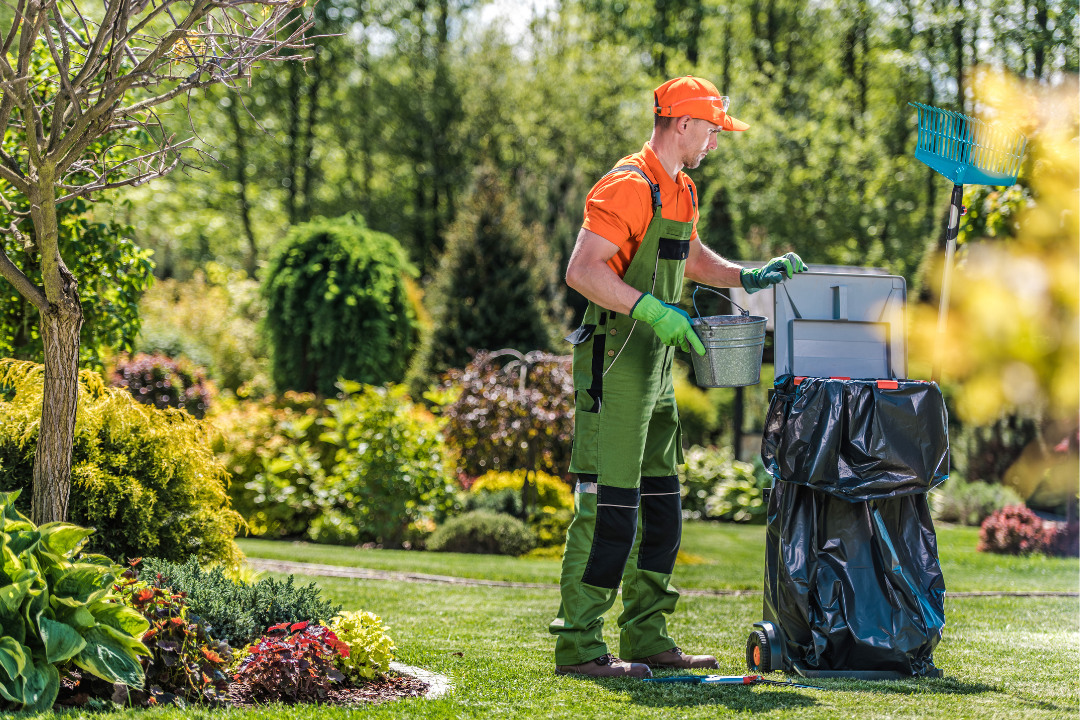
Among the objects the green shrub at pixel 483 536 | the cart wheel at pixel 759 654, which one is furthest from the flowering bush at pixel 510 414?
the cart wheel at pixel 759 654

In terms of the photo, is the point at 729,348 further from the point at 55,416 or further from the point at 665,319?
the point at 55,416

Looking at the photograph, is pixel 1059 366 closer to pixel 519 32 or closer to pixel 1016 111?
pixel 1016 111

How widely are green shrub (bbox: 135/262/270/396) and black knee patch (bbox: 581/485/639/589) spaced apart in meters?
9.58

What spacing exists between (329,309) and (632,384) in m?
8.82

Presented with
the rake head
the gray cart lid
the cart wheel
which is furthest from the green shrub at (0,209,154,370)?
the rake head

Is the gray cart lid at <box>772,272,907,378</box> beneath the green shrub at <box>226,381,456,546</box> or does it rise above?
above

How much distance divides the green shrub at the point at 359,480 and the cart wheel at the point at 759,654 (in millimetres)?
5540

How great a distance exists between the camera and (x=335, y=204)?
80.1ft

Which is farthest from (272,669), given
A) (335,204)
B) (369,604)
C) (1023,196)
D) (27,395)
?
(335,204)

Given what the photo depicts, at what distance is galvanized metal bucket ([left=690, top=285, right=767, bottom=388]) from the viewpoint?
3.15 metres

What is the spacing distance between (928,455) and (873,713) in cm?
96

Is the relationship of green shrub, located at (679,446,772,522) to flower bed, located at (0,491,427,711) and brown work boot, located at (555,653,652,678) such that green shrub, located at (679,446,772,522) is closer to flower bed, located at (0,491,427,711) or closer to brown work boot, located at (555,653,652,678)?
brown work boot, located at (555,653,652,678)

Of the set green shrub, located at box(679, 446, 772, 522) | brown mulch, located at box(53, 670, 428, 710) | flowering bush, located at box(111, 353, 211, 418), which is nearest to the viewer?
brown mulch, located at box(53, 670, 428, 710)

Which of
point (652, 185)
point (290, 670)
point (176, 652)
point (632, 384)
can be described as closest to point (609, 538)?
point (632, 384)
